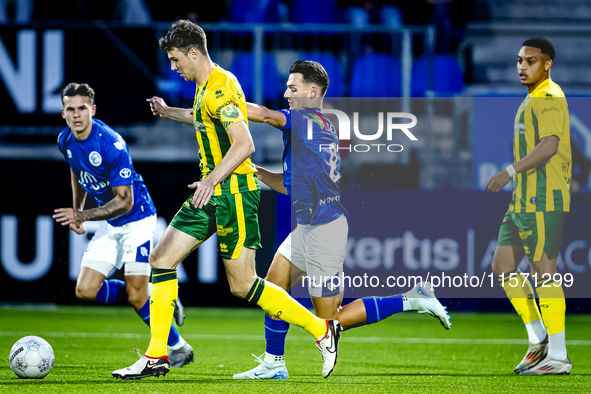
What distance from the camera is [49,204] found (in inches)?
359

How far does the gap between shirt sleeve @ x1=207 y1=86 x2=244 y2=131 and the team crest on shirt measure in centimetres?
144

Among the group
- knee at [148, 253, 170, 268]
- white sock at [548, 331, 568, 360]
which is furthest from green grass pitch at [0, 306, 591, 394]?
knee at [148, 253, 170, 268]

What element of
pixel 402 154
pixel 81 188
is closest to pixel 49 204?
pixel 81 188

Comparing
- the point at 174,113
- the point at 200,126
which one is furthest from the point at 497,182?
the point at 174,113

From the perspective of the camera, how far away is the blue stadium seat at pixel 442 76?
10.1m

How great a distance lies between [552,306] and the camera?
5.35 m

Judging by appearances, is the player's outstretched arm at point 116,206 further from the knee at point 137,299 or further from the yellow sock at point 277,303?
the yellow sock at point 277,303

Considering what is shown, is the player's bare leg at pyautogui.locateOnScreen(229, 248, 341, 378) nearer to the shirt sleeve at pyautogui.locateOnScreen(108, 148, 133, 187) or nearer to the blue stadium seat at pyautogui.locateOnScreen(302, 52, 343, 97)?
the shirt sleeve at pyautogui.locateOnScreen(108, 148, 133, 187)

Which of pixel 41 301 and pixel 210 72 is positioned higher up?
pixel 210 72

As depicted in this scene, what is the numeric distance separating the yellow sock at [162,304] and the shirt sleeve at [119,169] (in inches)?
46.1

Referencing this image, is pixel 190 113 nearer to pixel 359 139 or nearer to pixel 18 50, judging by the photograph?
pixel 359 139

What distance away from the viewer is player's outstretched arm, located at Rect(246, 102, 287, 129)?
4.82 metres

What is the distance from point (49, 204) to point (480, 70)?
5.73m

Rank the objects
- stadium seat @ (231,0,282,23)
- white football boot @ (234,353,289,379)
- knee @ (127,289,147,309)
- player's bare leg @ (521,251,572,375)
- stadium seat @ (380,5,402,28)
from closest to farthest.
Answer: white football boot @ (234,353,289,379) < player's bare leg @ (521,251,572,375) < knee @ (127,289,147,309) < stadium seat @ (231,0,282,23) < stadium seat @ (380,5,402,28)
